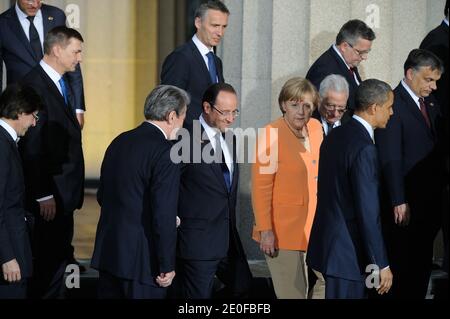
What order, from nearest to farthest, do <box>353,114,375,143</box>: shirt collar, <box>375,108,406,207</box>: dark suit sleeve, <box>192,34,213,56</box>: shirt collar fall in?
<box>353,114,375,143</box>: shirt collar, <box>375,108,406,207</box>: dark suit sleeve, <box>192,34,213,56</box>: shirt collar

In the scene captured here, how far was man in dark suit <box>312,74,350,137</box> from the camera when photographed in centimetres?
748

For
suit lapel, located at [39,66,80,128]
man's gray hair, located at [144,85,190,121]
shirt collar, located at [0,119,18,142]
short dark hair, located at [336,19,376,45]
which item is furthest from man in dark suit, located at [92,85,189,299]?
short dark hair, located at [336,19,376,45]

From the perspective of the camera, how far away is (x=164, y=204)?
6320 mm

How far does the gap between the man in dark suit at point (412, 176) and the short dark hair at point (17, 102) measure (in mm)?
2197

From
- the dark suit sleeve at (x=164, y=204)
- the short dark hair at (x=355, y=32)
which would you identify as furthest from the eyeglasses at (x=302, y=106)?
the dark suit sleeve at (x=164, y=204)

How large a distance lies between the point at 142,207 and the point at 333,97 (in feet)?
5.51

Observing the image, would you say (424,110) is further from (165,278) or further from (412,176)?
(165,278)

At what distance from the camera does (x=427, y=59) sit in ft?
25.0

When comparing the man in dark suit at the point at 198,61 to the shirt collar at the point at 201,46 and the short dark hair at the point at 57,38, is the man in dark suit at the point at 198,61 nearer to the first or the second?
the shirt collar at the point at 201,46

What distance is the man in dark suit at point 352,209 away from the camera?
21.0 feet

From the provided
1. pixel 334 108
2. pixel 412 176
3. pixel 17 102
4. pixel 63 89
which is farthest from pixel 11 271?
pixel 412 176

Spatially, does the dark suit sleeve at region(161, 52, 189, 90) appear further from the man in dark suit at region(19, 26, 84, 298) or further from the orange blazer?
the orange blazer

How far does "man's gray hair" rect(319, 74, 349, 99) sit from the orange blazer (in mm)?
394
